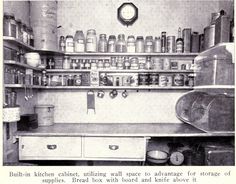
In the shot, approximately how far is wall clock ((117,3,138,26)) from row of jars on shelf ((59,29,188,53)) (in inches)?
8.3

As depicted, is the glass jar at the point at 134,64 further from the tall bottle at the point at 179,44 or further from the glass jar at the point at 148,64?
the tall bottle at the point at 179,44

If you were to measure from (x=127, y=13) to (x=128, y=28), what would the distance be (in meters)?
0.17

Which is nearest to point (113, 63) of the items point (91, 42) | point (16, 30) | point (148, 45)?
point (91, 42)

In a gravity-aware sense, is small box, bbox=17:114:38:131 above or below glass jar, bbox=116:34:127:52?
below

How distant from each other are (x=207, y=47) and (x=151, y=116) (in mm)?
1003

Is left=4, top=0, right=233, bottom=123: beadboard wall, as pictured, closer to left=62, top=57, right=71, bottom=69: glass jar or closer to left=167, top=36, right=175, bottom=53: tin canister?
left=167, top=36, right=175, bottom=53: tin canister

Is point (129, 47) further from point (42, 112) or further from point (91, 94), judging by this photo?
point (42, 112)

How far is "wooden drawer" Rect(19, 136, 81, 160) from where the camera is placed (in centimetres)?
225

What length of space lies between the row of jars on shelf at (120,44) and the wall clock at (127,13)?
0.70 feet

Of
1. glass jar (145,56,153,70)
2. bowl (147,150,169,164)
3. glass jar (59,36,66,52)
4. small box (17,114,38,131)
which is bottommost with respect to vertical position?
bowl (147,150,169,164)

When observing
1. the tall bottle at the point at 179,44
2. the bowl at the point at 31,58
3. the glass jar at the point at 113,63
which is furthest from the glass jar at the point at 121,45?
the bowl at the point at 31,58

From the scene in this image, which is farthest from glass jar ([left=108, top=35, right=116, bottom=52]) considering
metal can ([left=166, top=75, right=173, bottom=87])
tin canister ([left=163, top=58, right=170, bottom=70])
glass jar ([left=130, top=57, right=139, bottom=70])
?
metal can ([left=166, top=75, right=173, bottom=87])

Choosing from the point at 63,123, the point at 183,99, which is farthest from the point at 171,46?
the point at 63,123
